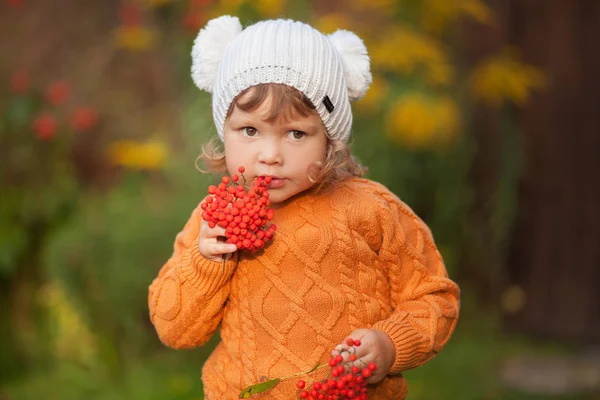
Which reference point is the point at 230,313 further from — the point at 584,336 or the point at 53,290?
the point at 584,336

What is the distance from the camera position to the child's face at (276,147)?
2.02m

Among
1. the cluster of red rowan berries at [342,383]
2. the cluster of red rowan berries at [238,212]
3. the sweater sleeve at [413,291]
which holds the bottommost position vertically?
the cluster of red rowan berries at [342,383]

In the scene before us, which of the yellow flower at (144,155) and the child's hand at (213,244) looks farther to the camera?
the yellow flower at (144,155)

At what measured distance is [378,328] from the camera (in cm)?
213

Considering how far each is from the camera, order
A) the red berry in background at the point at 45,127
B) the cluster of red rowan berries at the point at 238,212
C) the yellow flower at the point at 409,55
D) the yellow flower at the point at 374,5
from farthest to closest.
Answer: the red berry in background at the point at 45,127
the yellow flower at the point at 374,5
the yellow flower at the point at 409,55
the cluster of red rowan berries at the point at 238,212

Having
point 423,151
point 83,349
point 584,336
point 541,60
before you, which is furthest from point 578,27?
point 83,349

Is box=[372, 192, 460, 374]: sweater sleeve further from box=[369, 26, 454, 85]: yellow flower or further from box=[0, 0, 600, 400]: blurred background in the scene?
box=[369, 26, 454, 85]: yellow flower

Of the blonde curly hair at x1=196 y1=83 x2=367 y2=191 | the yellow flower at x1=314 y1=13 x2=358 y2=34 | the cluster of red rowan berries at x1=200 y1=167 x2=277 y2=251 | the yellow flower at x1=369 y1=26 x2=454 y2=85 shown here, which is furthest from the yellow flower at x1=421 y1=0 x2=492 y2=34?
the cluster of red rowan berries at x1=200 y1=167 x2=277 y2=251

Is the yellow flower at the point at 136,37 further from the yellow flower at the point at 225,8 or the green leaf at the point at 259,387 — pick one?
the green leaf at the point at 259,387

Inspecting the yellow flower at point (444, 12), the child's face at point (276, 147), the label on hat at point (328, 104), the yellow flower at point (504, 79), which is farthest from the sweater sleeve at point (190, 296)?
the yellow flower at point (504, 79)

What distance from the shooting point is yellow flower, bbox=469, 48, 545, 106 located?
4.86m

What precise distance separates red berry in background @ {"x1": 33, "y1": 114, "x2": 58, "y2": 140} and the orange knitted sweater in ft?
8.92

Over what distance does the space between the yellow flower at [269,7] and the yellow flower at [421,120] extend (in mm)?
840

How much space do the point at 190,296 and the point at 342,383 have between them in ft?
1.49
